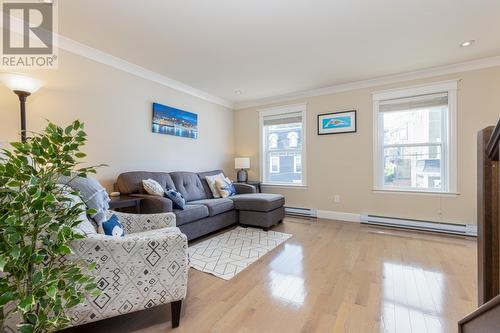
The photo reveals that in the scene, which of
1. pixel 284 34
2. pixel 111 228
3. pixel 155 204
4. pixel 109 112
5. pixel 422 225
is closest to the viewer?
pixel 111 228

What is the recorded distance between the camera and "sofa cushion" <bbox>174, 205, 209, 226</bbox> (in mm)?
2646

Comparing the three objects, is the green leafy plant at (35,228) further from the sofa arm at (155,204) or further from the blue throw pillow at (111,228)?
the sofa arm at (155,204)

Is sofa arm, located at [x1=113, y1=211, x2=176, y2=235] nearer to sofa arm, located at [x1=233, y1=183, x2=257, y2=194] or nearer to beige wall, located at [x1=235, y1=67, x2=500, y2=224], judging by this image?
sofa arm, located at [x1=233, y1=183, x2=257, y2=194]

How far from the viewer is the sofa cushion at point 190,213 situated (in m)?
2.65

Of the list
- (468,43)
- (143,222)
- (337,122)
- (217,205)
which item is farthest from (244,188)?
(468,43)

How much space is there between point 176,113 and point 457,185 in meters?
4.29

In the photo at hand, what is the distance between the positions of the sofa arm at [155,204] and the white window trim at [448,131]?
3.18 m

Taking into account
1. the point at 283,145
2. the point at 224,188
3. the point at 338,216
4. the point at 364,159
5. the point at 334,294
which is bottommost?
the point at 334,294

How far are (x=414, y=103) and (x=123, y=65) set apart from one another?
13.7 feet

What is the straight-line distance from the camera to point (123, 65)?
9.95ft

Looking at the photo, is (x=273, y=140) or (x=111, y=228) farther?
(x=273, y=140)

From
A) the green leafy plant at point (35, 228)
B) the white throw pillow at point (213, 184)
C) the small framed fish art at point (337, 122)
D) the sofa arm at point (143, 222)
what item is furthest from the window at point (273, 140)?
the green leafy plant at point (35, 228)

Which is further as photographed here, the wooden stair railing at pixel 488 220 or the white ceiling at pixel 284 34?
the white ceiling at pixel 284 34

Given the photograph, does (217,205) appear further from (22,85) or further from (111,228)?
(22,85)
